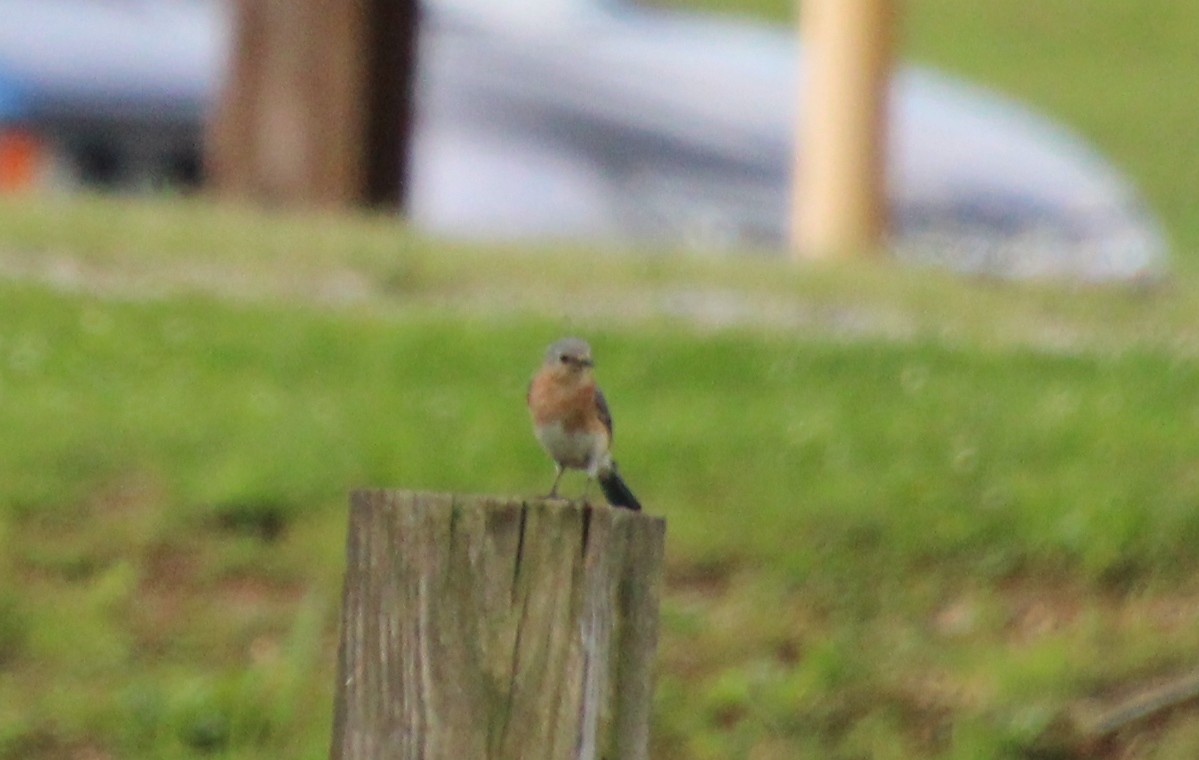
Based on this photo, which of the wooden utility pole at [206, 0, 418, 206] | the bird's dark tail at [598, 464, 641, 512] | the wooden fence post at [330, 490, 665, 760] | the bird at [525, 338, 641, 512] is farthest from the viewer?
the wooden utility pole at [206, 0, 418, 206]

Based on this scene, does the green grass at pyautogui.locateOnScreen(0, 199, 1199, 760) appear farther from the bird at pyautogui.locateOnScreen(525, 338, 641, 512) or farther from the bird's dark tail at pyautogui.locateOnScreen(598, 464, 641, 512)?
the bird at pyautogui.locateOnScreen(525, 338, 641, 512)

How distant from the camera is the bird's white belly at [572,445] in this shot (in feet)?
14.7

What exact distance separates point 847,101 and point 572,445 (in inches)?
Answer: 245

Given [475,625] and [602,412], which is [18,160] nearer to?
[602,412]

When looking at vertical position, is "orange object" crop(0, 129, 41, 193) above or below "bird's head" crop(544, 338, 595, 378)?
above

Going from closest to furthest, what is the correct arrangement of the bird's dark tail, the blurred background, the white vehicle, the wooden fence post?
the wooden fence post < the bird's dark tail < the blurred background < the white vehicle

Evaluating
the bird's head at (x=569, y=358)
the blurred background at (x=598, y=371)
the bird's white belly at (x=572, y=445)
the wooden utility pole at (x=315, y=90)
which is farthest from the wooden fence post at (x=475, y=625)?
the wooden utility pole at (x=315, y=90)

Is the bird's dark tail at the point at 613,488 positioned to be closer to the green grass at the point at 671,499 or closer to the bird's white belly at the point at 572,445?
the bird's white belly at the point at 572,445

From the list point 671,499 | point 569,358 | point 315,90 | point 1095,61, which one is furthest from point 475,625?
point 1095,61

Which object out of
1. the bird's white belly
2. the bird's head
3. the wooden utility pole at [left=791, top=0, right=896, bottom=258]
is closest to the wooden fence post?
the bird's head

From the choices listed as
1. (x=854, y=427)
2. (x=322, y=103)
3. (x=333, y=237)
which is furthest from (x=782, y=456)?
(x=322, y=103)

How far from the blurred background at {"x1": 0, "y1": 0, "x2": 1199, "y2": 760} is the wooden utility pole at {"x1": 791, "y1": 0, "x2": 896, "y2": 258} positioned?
0.21m

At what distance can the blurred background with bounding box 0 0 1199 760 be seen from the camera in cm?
562

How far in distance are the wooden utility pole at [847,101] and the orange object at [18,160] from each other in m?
3.50
